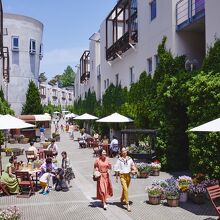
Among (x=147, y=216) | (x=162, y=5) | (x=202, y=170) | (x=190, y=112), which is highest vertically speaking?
(x=162, y=5)

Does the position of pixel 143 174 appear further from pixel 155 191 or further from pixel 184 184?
pixel 155 191

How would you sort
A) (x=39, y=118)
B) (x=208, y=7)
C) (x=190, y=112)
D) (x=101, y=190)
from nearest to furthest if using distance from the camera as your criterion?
1. (x=101, y=190)
2. (x=190, y=112)
3. (x=208, y=7)
4. (x=39, y=118)

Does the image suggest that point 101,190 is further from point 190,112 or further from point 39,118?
point 39,118

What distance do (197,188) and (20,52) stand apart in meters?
48.3

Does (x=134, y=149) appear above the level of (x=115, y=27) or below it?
below

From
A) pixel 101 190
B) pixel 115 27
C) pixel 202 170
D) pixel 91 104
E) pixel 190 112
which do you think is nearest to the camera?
pixel 101 190

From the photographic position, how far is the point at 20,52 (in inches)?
2251

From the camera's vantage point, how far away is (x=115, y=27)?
3431 centimetres

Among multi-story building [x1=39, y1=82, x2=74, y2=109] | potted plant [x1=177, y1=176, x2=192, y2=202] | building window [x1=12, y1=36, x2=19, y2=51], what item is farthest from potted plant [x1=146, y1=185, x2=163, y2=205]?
multi-story building [x1=39, y1=82, x2=74, y2=109]

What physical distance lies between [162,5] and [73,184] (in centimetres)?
1121

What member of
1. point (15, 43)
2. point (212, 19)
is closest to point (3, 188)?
point (212, 19)

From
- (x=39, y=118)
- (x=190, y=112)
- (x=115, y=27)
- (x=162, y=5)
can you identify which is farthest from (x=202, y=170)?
(x=39, y=118)

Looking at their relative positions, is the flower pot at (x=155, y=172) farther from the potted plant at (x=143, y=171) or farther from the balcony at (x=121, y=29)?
the balcony at (x=121, y=29)

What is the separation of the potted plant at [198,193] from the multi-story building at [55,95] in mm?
90981
